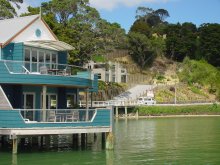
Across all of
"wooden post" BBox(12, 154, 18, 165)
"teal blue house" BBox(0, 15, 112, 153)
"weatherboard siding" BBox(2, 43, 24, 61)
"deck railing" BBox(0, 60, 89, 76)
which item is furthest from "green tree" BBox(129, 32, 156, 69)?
"wooden post" BBox(12, 154, 18, 165)

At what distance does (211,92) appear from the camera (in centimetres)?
→ 9988

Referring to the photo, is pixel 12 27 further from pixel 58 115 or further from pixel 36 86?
pixel 58 115

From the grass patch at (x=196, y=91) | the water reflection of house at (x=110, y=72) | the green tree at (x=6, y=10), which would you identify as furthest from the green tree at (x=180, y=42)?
the green tree at (x=6, y=10)

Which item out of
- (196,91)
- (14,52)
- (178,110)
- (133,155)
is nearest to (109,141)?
(133,155)

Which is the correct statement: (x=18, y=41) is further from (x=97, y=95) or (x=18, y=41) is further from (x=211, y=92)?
(x=211, y=92)

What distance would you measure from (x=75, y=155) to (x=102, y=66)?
68.9 m

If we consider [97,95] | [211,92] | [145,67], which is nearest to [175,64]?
[145,67]

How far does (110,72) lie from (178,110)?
2270 cm

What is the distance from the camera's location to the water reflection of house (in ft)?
305

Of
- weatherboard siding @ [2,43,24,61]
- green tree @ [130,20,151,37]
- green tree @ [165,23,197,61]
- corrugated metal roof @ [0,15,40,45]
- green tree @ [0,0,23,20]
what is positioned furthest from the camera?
green tree @ [130,20,151,37]

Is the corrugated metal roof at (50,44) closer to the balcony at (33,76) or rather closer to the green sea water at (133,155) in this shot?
the balcony at (33,76)

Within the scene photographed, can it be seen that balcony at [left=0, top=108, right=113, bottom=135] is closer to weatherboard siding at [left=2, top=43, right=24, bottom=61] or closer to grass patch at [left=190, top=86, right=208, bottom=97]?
weatherboard siding at [left=2, top=43, right=24, bottom=61]

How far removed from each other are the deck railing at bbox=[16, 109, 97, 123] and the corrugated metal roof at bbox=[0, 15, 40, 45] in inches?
244

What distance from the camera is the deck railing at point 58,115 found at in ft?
86.8
